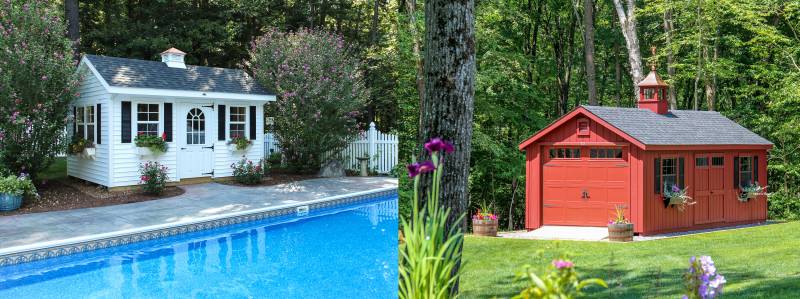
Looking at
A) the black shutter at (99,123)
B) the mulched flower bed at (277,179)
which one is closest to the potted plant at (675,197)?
the mulched flower bed at (277,179)

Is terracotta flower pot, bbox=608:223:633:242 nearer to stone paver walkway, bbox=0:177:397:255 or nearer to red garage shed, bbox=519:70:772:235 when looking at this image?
red garage shed, bbox=519:70:772:235

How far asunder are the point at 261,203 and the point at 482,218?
360 cm

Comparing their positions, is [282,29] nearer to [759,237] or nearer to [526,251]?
[526,251]

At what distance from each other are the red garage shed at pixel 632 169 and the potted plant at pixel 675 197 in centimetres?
8

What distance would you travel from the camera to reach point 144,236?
8.22 meters

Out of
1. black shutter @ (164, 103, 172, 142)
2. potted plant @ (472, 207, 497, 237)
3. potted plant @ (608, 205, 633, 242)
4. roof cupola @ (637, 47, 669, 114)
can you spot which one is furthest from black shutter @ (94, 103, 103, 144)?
roof cupola @ (637, 47, 669, 114)

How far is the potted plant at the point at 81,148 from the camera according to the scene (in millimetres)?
11656

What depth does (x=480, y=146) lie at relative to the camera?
15555 mm

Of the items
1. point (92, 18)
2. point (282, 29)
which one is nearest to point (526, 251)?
point (282, 29)

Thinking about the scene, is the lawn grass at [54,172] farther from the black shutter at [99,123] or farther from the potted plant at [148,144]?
the potted plant at [148,144]

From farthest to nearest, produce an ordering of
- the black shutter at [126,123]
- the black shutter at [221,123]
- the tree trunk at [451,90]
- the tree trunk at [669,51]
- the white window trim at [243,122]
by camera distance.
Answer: the tree trunk at [669,51], the white window trim at [243,122], the black shutter at [221,123], the black shutter at [126,123], the tree trunk at [451,90]

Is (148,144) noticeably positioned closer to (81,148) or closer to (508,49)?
(81,148)

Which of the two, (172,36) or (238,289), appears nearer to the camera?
(238,289)

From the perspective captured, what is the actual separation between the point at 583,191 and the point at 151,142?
7.67 metres
